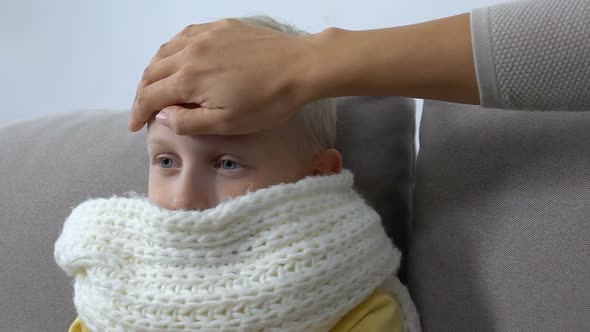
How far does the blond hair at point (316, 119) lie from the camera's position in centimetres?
77

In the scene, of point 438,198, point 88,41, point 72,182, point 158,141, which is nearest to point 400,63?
point 438,198

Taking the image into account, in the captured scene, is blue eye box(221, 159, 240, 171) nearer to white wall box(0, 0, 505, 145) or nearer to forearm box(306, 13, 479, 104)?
forearm box(306, 13, 479, 104)

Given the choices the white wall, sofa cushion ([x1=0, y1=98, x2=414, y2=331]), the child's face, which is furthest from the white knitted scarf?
the white wall

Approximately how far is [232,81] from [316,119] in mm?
179

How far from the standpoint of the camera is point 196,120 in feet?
2.18

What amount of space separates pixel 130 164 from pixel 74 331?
0.28 metres

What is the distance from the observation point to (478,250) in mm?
710

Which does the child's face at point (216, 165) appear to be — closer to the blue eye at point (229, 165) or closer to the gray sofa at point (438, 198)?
the blue eye at point (229, 165)

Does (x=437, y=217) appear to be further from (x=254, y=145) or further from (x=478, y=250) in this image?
(x=254, y=145)

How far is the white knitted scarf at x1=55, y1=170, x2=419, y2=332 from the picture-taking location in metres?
0.63

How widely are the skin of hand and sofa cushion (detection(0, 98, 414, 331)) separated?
21 centimetres

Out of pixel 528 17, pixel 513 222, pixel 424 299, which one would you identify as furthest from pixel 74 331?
pixel 528 17

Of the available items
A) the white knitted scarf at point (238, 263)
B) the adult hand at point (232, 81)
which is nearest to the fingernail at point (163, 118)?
the adult hand at point (232, 81)

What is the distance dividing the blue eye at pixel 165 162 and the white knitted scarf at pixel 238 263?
0.06 metres
